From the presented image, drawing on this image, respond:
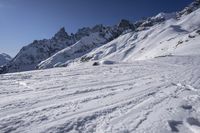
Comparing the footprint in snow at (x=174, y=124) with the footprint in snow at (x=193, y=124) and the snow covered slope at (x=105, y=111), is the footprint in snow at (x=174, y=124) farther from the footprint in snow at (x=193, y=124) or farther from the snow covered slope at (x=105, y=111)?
the footprint in snow at (x=193, y=124)

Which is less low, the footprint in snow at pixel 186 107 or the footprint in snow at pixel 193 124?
the footprint in snow at pixel 186 107

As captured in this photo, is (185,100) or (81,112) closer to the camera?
(81,112)

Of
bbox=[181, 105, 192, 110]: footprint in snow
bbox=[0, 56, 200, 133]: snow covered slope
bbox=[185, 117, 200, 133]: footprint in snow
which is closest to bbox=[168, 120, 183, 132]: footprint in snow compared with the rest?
bbox=[0, 56, 200, 133]: snow covered slope

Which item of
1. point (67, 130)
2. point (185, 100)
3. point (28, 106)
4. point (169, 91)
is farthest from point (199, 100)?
point (28, 106)

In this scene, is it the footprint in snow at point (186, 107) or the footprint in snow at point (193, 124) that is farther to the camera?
the footprint in snow at point (186, 107)

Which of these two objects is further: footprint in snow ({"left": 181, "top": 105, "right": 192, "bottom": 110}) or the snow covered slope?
footprint in snow ({"left": 181, "top": 105, "right": 192, "bottom": 110})

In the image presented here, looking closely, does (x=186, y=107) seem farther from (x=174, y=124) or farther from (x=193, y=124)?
(x=174, y=124)

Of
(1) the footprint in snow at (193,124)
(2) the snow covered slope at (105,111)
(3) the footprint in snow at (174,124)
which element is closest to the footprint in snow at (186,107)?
(2) the snow covered slope at (105,111)

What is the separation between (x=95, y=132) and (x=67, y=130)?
67 cm

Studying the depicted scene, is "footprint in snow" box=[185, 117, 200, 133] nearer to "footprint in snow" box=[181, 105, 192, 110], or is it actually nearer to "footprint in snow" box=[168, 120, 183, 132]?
"footprint in snow" box=[168, 120, 183, 132]

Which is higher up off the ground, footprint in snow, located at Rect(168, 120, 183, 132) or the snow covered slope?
the snow covered slope

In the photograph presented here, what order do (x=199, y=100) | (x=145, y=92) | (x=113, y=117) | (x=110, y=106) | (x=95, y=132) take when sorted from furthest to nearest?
(x=145, y=92), (x=199, y=100), (x=110, y=106), (x=113, y=117), (x=95, y=132)

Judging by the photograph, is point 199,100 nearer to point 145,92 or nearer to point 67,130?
point 145,92

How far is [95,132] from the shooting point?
5562 millimetres
